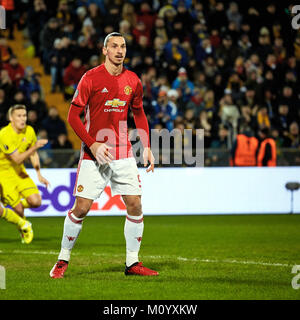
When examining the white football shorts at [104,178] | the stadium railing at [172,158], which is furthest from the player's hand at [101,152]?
the stadium railing at [172,158]

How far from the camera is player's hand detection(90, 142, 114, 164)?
762cm

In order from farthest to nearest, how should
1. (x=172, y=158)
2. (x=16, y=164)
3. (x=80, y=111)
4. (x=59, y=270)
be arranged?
(x=172, y=158)
(x=16, y=164)
(x=59, y=270)
(x=80, y=111)

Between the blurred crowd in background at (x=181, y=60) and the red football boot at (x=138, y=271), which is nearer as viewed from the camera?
the red football boot at (x=138, y=271)

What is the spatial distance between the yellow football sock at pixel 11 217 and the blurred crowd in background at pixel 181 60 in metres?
6.33

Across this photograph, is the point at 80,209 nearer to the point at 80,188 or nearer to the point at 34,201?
the point at 80,188

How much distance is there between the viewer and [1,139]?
1172 centimetres

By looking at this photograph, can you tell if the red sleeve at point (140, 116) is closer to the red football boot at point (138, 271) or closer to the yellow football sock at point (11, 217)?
the red football boot at point (138, 271)

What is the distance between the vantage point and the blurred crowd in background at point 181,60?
18.5m

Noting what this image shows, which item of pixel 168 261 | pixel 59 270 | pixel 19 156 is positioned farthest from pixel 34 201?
pixel 59 270

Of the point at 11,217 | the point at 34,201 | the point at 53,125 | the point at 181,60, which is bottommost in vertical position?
the point at 11,217

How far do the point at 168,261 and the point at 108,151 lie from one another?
210cm

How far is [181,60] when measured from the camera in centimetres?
2041

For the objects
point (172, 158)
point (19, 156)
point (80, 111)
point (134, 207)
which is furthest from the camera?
point (172, 158)

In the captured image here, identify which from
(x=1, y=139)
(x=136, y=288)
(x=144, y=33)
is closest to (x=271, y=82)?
(x=144, y=33)
